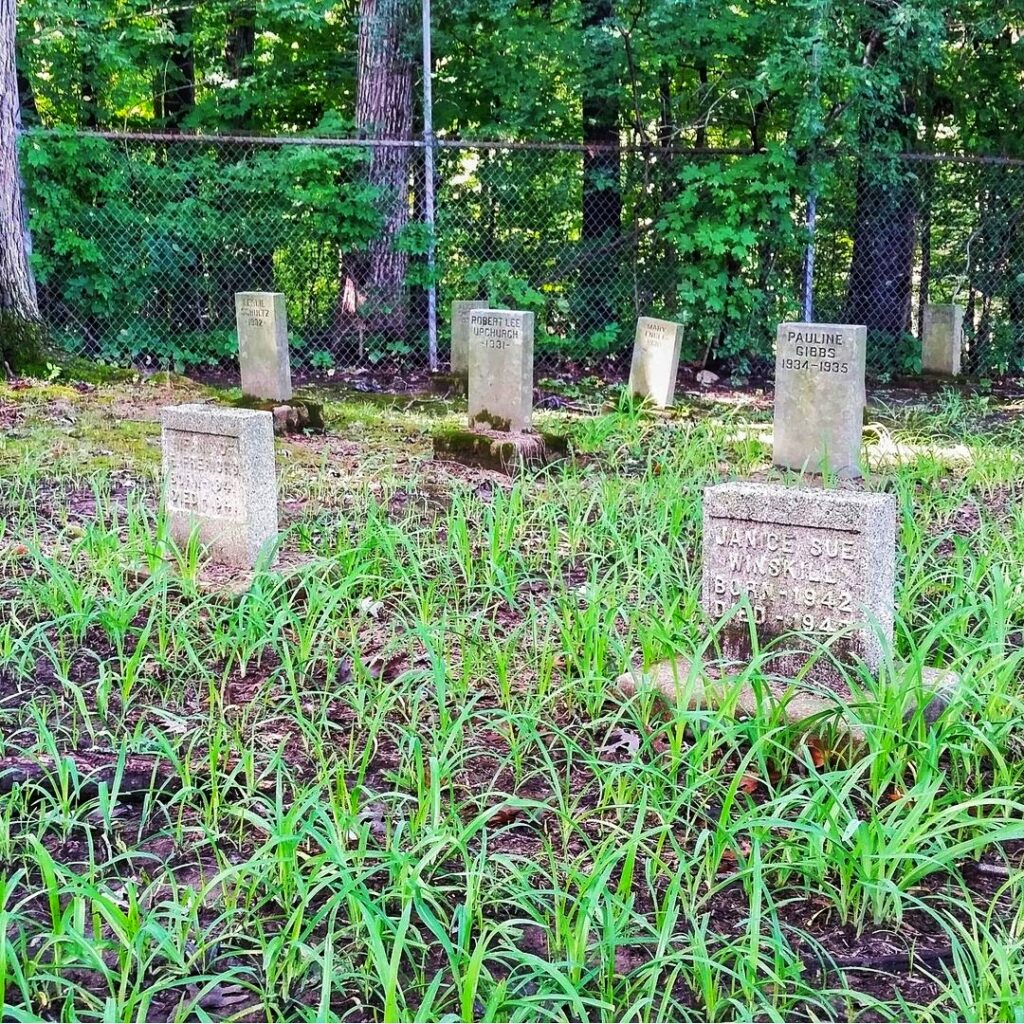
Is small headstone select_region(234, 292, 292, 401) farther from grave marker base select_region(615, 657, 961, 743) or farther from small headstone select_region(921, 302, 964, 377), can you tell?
small headstone select_region(921, 302, 964, 377)

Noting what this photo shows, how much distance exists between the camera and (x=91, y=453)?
281 inches

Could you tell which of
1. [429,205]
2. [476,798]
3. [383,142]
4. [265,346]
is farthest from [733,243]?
[476,798]

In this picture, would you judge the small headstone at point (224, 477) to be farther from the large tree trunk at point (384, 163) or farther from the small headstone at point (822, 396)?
the large tree trunk at point (384, 163)

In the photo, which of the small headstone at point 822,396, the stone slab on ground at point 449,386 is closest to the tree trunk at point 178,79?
the stone slab on ground at point 449,386

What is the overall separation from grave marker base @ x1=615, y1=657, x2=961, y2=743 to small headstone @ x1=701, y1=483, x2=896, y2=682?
0.14 m

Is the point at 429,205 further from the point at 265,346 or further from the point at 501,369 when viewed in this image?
the point at 501,369

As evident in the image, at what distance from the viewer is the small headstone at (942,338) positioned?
1270 cm

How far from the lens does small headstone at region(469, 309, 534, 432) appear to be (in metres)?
7.81

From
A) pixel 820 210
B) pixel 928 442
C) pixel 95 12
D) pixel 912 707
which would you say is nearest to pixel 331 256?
→ pixel 95 12

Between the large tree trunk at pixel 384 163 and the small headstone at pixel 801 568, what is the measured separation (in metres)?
9.42

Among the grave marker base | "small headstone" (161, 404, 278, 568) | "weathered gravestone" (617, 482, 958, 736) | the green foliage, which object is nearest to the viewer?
the grave marker base

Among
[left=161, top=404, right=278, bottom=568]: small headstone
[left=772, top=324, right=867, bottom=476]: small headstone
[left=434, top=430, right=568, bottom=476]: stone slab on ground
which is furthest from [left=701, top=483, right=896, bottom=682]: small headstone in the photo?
[left=434, top=430, right=568, bottom=476]: stone slab on ground

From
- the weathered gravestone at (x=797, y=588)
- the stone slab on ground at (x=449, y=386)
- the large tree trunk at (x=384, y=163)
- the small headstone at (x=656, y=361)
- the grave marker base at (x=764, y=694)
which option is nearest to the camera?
the grave marker base at (x=764, y=694)

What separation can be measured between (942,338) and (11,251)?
9.36 m
